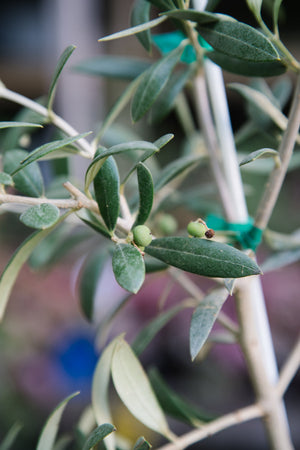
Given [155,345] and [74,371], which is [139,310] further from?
[74,371]

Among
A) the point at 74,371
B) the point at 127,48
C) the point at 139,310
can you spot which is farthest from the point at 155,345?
the point at 127,48

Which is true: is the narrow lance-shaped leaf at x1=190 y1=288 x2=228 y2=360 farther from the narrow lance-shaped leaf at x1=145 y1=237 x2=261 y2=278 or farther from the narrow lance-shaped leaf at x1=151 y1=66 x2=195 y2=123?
the narrow lance-shaped leaf at x1=151 y1=66 x2=195 y2=123

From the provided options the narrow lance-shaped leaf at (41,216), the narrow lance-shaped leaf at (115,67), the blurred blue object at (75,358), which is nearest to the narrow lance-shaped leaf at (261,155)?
the narrow lance-shaped leaf at (41,216)

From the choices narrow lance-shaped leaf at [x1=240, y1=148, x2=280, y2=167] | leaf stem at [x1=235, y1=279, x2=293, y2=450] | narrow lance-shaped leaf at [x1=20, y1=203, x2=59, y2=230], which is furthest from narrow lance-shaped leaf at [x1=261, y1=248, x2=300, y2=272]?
narrow lance-shaped leaf at [x1=20, y1=203, x2=59, y2=230]

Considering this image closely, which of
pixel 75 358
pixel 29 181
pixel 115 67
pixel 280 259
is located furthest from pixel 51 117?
pixel 75 358

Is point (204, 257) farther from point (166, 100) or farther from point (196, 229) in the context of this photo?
point (166, 100)
